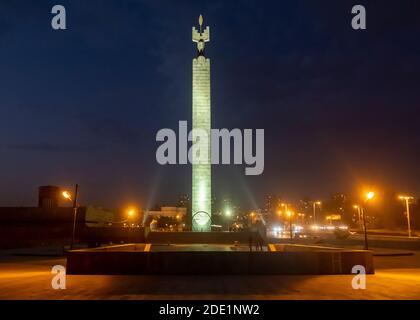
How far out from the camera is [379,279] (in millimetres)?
Result: 13008

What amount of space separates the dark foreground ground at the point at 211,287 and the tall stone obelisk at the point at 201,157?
31375 millimetres

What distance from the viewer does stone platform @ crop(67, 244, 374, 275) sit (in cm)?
1437

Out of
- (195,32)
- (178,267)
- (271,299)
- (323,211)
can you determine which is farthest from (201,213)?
(323,211)

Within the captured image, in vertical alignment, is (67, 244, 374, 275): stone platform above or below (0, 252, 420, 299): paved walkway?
above

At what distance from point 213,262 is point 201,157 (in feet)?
100

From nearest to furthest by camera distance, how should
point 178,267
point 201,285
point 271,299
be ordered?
1. point 271,299
2. point 201,285
3. point 178,267

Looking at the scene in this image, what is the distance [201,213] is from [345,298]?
36.1 m

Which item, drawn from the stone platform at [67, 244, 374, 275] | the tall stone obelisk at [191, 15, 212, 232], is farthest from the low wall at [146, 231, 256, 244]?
the stone platform at [67, 244, 374, 275]

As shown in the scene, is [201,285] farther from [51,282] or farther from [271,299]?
[51,282]

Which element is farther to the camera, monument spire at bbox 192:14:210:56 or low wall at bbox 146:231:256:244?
monument spire at bbox 192:14:210:56

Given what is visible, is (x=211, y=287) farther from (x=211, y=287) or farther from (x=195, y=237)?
(x=195, y=237)

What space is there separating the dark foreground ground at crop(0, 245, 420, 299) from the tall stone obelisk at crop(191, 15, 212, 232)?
31.4m

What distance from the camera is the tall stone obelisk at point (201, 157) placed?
44875 mm

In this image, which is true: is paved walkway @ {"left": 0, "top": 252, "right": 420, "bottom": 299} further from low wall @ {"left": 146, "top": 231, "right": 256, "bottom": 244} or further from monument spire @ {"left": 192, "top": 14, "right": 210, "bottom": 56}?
monument spire @ {"left": 192, "top": 14, "right": 210, "bottom": 56}
